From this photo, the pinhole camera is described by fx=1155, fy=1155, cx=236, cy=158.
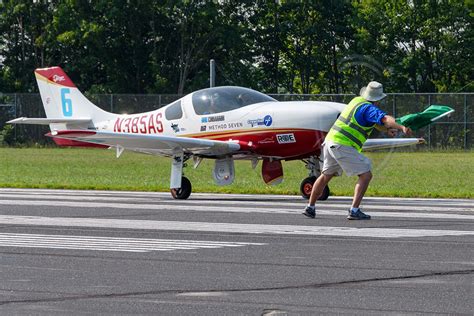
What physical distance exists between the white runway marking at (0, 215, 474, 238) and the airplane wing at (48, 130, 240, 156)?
538 centimetres

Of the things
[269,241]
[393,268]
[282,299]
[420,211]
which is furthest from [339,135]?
[282,299]

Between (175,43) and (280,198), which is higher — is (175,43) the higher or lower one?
the higher one

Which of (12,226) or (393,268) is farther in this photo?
(12,226)

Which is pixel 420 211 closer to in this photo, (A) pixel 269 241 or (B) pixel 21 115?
(A) pixel 269 241

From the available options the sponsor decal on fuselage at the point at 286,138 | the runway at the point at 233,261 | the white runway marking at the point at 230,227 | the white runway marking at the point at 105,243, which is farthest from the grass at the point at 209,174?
the white runway marking at the point at 105,243

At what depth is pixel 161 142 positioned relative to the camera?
69.6 feet

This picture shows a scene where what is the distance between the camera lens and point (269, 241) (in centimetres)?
1259

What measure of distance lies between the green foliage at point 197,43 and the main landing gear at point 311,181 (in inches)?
1249

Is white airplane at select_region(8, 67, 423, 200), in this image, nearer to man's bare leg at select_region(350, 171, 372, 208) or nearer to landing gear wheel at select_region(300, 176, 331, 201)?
landing gear wheel at select_region(300, 176, 331, 201)

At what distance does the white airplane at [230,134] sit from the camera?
790 inches

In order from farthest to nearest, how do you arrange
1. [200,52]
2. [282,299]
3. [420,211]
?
[200,52] < [420,211] < [282,299]

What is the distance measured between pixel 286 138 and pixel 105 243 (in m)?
8.25

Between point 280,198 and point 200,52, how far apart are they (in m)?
37.7

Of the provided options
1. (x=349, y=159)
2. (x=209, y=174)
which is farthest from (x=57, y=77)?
(x=349, y=159)
